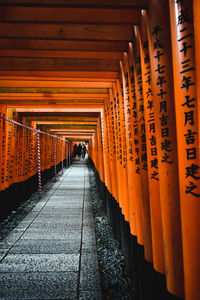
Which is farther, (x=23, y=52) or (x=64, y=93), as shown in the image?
(x=64, y=93)

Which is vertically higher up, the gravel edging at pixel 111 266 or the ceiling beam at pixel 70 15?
the ceiling beam at pixel 70 15

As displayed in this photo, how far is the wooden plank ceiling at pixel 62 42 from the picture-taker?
285 centimetres

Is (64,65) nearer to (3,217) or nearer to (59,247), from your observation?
(59,247)

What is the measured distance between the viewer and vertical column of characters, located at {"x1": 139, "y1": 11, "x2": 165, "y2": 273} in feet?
7.57

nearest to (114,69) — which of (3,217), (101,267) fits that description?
(101,267)

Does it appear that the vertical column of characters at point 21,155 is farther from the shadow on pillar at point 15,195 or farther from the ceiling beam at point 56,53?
the ceiling beam at point 56,53

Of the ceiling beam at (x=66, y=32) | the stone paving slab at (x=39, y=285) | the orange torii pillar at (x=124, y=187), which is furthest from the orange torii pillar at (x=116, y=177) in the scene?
the ceiling beam at (x=66, y=32)

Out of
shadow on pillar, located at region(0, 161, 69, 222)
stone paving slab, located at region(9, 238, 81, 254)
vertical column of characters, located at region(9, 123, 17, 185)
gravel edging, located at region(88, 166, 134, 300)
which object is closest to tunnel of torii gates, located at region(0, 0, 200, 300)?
gravel edging, located at region(88, 166, 134, 300)

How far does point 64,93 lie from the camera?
6301mm

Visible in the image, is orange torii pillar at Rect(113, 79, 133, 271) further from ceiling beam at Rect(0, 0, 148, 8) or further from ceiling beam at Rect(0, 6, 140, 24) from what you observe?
ceiling beam at Rect(0, 0, 148, 8)

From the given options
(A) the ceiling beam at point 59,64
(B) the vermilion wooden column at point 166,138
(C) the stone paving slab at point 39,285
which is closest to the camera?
(B) the vermilion wooden column at point 166,138

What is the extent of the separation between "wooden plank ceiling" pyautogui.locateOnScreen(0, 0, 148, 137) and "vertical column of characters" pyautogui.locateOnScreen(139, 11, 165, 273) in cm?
74

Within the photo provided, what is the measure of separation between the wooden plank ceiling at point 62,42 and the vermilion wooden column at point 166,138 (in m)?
0.76

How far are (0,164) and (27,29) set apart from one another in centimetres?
502
